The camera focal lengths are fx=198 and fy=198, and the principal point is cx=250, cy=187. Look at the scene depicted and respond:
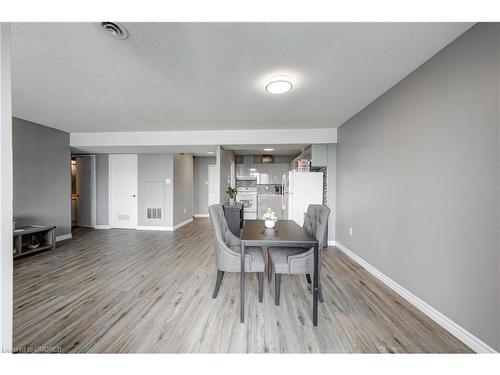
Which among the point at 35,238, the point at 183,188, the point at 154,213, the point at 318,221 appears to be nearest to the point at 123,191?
the point at 154,213

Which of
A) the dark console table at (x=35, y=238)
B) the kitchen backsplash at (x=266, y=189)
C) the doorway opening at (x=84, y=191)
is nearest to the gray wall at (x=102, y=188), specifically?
the doorway opening at (x=84, y=191)

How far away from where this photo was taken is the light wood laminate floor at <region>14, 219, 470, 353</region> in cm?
147

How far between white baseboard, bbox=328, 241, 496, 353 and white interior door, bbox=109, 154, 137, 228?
18.7 ft

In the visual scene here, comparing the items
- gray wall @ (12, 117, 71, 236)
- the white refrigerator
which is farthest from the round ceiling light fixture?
gray wall @ (12, 117, 71, 236)

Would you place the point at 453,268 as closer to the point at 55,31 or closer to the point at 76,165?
the point at 55,31

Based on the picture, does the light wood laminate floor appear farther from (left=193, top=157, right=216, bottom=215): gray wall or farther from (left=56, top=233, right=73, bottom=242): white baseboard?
(left=193, top=157, right=216, bottom=215): gray wall

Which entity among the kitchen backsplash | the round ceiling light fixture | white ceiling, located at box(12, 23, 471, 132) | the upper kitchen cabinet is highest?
white ceiling, located at box(12, 23, 471, 132)

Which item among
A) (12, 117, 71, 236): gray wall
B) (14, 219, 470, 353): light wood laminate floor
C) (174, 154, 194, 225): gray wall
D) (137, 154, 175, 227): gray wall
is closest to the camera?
(14, 219, 470, 353): light wood laminate floor

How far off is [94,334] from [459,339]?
2.83 m

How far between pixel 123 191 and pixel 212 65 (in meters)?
4.95

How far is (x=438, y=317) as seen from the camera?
171 centimetres

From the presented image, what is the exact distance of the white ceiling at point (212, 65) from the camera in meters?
1.49

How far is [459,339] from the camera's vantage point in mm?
1512

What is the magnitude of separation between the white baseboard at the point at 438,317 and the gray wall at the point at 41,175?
19.0 feet
